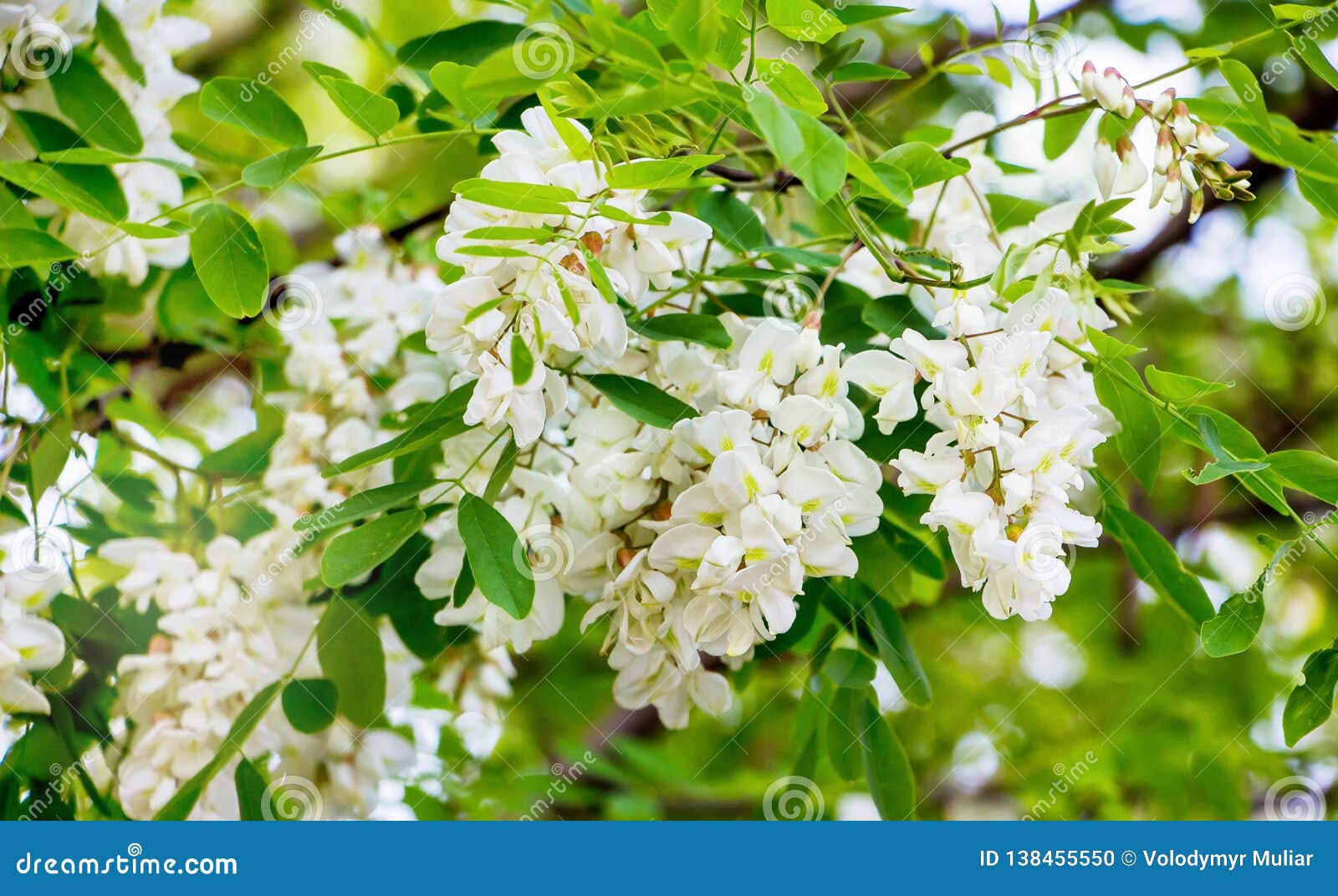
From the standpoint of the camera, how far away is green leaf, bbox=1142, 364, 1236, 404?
2.23ft

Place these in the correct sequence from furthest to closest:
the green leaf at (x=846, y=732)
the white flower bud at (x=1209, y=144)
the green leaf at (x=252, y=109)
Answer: the green leaf at (x=846, y=732), the green leaf at (x=252, y=109), the white flower bud at (x=1209, y=144)

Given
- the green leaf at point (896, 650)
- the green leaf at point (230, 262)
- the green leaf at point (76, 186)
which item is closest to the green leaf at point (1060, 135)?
the green leaf at point (896, 650)

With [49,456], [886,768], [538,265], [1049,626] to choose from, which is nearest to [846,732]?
[886,768]

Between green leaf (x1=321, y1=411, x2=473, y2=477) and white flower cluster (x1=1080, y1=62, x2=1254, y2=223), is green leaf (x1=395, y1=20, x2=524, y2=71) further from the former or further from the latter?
white flower cluster (x1=1080, y1=62, x2=1254, y2=223)

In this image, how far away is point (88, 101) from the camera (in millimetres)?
895

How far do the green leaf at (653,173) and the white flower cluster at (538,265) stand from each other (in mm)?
15

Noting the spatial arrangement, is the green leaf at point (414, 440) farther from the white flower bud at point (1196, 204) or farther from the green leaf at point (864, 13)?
the white flower bud at point (1196, 204)

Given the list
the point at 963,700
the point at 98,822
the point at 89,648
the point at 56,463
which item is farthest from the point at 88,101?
the point at 963,700

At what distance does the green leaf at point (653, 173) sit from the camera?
1.95 feet

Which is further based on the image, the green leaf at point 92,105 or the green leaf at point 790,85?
the green leaf at point 92,105

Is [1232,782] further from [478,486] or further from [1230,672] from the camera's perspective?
[478,486]

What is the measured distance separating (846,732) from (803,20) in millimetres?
548

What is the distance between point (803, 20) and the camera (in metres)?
0.64

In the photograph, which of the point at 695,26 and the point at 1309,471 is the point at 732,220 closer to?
the point at 695,26
